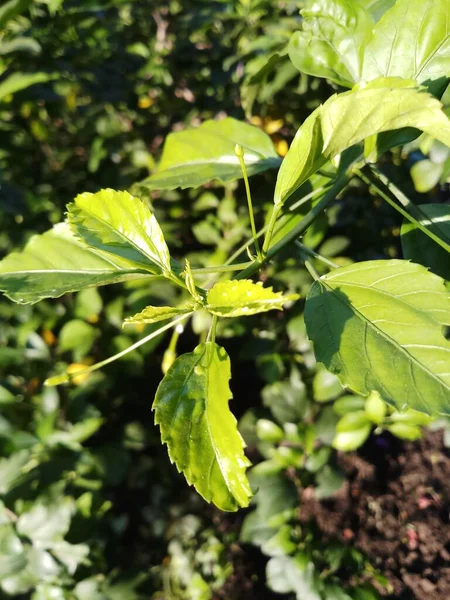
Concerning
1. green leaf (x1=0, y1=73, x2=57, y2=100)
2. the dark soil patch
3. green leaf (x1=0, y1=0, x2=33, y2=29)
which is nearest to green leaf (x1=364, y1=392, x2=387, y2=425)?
the dark soil patch

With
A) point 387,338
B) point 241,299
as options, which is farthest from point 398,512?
point 241,299

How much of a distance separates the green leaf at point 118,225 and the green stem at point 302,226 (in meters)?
0.11

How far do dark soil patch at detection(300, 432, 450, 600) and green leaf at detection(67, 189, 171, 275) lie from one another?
0.97m

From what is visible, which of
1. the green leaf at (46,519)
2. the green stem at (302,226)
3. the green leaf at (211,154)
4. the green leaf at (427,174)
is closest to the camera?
the green stem at (302,226)

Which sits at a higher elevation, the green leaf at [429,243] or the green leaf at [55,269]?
the green leaf at [55,269]

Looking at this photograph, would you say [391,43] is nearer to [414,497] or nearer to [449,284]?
[449,284]

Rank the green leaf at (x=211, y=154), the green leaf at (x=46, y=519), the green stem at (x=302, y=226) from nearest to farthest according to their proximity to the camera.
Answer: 1. the green stem at (x=302, y=226)
2. the green leaf at (x=211, y=154)
3. the green leaf at (x=46, y=519)

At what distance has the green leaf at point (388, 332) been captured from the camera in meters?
0.48

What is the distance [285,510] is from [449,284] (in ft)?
2.40

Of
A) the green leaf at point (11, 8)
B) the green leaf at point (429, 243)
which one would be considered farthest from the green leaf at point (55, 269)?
the green leaf at point (11, 8)

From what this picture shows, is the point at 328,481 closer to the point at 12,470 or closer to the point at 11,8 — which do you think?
the point at 12,470

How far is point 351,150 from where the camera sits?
707 millimetres

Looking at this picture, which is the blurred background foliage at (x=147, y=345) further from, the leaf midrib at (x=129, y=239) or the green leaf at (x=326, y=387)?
the leaf midrib at (x=129, y=239)

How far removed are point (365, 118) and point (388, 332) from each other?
21 cm
